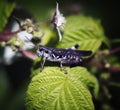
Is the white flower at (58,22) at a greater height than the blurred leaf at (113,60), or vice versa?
the white flower at (58,22)

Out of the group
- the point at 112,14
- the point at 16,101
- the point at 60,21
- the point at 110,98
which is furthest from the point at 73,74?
the point at 112,14

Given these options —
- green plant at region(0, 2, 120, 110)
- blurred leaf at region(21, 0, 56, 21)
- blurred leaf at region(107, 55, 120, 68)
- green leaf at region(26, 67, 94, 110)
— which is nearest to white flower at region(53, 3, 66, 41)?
green plant at region(0, 2, 120, 110)

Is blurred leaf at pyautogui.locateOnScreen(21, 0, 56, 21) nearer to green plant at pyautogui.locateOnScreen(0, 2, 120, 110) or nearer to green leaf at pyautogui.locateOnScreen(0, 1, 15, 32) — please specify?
green plant at pyautogui.locateOnScreen(0, 2, 120, 110)

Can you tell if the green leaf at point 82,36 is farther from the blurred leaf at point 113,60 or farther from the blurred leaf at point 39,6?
the blurred leaf at point 39,6

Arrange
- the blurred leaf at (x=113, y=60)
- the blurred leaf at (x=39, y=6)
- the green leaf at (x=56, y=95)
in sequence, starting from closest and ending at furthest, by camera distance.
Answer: the green leaf at (x=56, y=95) < the blurred leaf at (x=113, y=60) < the blurred leaf at (x=39, y=6)

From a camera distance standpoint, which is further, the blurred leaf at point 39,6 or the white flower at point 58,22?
the blurred leaf at point 39,6

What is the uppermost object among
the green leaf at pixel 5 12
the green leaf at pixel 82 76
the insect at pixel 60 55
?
the green leaf at pixel 5 12

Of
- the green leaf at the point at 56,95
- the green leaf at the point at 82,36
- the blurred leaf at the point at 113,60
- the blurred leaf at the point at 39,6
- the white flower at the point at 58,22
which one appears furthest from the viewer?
the blurred leaf at the point at 39,6

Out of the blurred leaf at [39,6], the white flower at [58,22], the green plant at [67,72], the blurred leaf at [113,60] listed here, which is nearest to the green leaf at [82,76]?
the green plant at [67,72]

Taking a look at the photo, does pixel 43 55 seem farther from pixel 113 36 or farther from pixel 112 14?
pixel 112 14

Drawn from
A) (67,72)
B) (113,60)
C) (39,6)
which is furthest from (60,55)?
(39,6)
